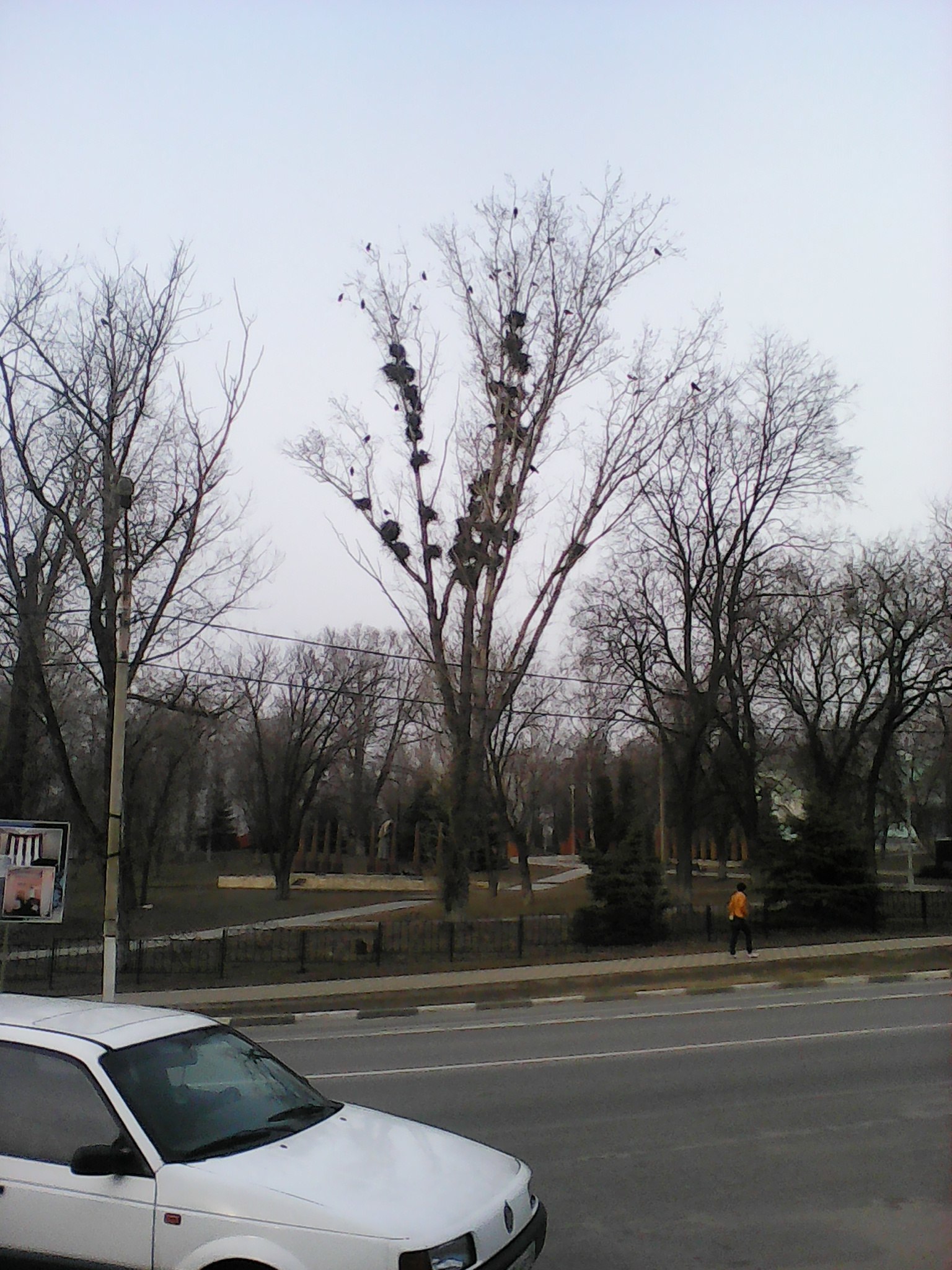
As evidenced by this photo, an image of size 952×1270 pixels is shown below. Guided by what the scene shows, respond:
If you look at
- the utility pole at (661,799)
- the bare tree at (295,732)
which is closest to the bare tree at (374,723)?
the bare tree at (295,732)

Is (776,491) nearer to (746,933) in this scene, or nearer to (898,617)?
(898,617)

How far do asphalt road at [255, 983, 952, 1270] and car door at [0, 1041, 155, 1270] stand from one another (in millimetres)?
2341

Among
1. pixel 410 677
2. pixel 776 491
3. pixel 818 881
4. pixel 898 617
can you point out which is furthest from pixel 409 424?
pixel 410 677

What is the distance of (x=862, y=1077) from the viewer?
1013 centimetres

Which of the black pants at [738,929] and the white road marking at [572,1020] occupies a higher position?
the black pants at [738,929]

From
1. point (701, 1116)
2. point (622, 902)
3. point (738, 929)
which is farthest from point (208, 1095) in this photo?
point (622, 902)

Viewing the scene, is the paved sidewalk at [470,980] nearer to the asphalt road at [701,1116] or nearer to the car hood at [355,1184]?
the asphalt road at [701,1116]

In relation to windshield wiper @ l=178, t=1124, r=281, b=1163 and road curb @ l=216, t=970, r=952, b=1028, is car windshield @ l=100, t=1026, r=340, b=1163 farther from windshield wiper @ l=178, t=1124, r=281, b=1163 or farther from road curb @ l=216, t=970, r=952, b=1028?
road curb @ l=216, t=970, r=952, b=1028

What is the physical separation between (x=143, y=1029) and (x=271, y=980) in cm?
1624

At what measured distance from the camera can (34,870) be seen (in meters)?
14.2

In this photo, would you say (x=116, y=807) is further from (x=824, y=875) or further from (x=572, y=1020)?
(x=824, y=875)

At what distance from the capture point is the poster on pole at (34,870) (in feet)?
45.9

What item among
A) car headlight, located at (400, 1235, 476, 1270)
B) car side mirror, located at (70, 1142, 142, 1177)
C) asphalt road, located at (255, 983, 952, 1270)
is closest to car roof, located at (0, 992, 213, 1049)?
car side mirror, located at (70, 1142, 142, 1177)

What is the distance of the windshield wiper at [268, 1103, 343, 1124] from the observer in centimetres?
488
